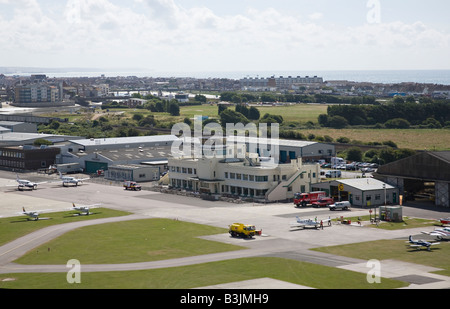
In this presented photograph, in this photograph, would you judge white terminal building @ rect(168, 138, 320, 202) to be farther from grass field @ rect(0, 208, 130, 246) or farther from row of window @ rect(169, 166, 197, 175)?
grass field @ rect(0, 208, 130, 246)

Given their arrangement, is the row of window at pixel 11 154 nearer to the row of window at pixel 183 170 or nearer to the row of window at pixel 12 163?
the row of window at pixel 12 163

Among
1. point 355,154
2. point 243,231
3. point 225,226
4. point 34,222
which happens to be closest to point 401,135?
point 355,154

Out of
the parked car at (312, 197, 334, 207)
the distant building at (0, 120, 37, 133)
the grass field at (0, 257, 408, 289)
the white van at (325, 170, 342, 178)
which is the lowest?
the grass field at (0, 257, 408, 289)

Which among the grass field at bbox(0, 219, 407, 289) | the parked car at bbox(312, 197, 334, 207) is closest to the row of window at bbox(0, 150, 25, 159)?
the grass field at bbox(0, 219, 407, 289)

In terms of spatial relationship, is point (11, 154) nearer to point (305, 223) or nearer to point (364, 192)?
point (364, 192)

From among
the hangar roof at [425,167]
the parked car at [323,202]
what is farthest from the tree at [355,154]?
the parked car at [323,202]

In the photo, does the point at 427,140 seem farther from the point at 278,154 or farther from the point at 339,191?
the point at 339,191
